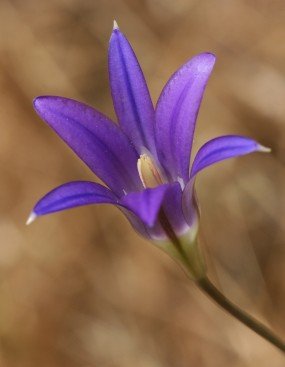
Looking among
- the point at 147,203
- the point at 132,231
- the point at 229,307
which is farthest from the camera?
the point at 132,231

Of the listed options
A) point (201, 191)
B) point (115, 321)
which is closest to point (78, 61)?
point (201, 191)

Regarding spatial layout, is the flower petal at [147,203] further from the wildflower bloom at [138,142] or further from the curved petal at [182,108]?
the curved petal at [182,108]

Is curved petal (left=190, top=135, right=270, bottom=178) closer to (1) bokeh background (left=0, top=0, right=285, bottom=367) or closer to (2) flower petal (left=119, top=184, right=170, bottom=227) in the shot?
(2) flower petal (left=119, top=184, right=170, bottom=227)

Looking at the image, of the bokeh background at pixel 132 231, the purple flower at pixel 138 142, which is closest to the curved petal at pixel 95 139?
the purple flower at pixel 138 142

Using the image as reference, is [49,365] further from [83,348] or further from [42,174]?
[42,174]

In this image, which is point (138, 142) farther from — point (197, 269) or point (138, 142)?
point (197, 269)

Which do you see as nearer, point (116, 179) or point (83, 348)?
point (116, 179)

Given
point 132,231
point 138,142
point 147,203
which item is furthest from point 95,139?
point 132,231
